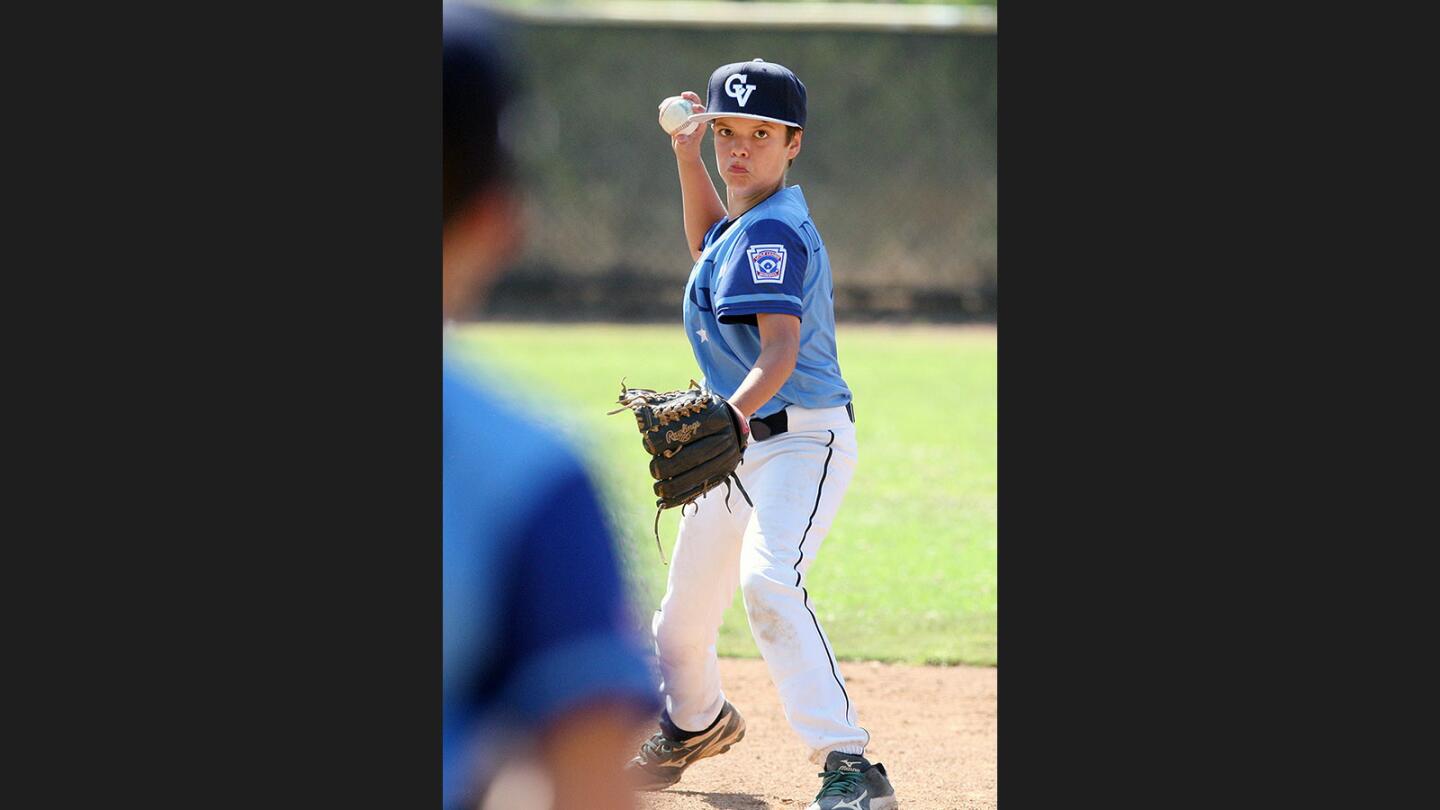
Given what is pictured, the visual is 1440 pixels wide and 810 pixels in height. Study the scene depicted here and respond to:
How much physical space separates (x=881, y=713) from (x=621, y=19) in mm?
11936

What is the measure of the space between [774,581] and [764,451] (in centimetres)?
39

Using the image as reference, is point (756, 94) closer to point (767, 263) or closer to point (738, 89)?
point (738, 89)

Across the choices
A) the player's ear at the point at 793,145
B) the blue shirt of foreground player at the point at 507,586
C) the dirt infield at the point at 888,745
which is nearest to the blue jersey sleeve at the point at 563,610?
the blue shirt of foreground player at the point at 507,586

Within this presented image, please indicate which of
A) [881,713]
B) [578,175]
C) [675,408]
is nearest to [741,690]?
[881,713]

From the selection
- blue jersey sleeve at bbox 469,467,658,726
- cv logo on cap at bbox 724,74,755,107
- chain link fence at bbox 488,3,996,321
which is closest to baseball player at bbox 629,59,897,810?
cv logo on cap at bbox 724,74,755,107

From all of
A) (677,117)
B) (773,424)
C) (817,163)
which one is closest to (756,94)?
(677,117)

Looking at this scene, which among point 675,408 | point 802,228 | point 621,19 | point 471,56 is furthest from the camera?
point 621,19

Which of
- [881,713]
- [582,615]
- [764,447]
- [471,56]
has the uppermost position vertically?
[471,56]

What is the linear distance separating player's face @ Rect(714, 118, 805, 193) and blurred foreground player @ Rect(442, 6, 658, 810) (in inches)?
31.1

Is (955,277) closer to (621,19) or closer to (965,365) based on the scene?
(965,365)

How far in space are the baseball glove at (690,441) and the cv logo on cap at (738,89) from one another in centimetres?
82

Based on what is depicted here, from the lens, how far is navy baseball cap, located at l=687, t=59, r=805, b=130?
4.11 meters

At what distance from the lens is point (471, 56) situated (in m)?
4.55

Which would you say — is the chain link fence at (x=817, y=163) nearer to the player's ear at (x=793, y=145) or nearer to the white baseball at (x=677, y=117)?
the white baseball at (x=677, y=117)
